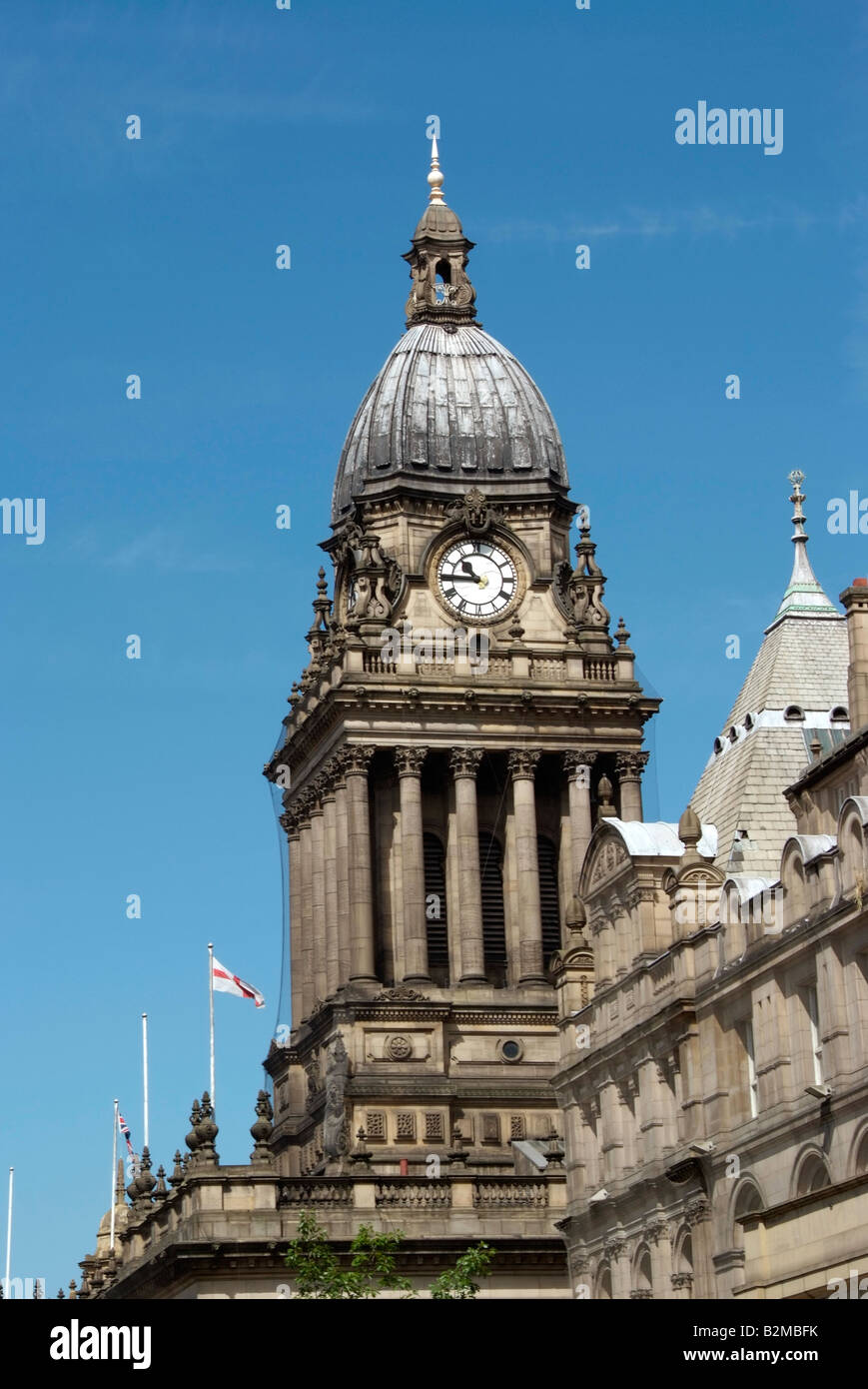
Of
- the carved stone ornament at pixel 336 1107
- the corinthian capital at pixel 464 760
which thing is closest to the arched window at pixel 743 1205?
the carved stone ornament at pixel 336 1107

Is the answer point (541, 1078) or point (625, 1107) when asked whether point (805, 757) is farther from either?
point (541, 1078)

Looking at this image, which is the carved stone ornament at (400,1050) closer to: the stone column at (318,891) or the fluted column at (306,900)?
the stone column at (318,891)

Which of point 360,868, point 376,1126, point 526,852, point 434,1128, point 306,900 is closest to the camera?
point 376,1126

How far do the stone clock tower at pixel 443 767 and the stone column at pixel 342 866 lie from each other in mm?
135

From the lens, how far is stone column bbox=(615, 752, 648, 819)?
99194 mm

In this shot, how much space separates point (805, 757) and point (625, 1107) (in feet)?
30.7

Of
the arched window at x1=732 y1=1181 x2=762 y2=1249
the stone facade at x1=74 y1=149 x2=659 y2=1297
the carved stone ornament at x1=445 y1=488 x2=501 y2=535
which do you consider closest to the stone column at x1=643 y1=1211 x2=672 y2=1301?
the arched window at x1=732 y1=1181 x2=762 y2=1249

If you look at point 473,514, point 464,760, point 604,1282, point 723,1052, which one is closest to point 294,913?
point 464,760

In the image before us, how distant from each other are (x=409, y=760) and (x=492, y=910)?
593 centimetres

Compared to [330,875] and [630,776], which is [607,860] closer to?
[630,776]

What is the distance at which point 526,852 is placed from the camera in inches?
3890

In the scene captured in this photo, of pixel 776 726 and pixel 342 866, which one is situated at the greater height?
pixel 342 866

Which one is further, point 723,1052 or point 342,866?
point 342,866
